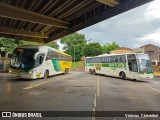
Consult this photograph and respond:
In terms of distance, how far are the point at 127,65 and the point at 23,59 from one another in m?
12.1

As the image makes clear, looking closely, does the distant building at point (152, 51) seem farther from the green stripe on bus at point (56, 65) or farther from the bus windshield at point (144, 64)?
the green stripe on bus at point (56, 65)

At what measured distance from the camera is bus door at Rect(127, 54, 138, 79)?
73.2ft

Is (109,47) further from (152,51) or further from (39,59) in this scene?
(39,59)

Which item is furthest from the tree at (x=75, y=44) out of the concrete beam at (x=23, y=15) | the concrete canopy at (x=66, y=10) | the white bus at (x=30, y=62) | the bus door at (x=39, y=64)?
the concrete beam at (x=23, y=15)

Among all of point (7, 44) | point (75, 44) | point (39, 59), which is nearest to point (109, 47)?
point (75, 44)

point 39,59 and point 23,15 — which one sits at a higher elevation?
point 23,15

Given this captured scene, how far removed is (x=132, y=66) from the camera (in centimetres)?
2288

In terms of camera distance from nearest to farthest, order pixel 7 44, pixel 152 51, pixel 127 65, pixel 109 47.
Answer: pixel 127 65 < pixel 7 44 < pixel 152 51 < pixel 109 47

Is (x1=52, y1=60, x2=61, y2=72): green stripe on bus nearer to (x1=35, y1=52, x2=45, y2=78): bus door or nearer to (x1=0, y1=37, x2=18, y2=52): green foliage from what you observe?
(x1=35, y1=52, x2=45, y2=78): bus door

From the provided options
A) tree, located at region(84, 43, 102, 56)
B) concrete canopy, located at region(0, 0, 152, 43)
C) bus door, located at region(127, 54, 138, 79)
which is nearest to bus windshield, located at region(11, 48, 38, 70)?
concrete canopy, located at region(0, 0, 152, 43)

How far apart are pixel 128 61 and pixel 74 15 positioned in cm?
1015

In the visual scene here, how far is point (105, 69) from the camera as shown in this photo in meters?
29.9

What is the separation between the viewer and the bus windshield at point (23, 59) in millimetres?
19000

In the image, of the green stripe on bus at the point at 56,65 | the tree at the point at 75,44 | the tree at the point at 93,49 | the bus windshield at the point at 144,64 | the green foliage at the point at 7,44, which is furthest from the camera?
the tree at the point at 75,44
